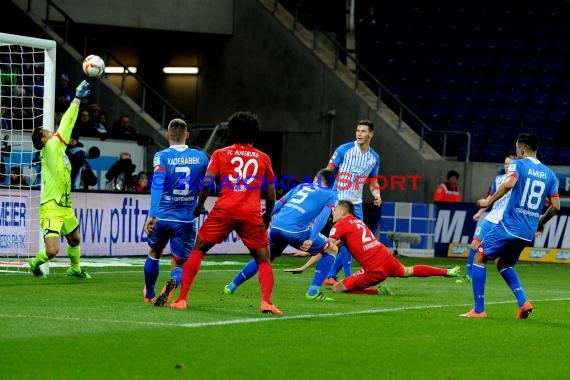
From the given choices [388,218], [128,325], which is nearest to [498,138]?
[388,218]

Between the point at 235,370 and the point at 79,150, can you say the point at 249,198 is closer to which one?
the point at 235,370

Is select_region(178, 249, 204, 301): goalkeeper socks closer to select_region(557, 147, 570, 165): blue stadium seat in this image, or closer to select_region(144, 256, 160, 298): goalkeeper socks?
select_region(144, 256, 160, 298): goalkeeper socks

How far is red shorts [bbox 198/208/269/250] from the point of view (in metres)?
11.7

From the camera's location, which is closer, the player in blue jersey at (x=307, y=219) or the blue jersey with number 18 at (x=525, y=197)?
the blue jersey with number 18 at (x=525, y=197)

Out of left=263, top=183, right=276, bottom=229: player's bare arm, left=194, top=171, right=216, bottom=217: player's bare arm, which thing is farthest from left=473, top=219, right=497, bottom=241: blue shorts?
left=194, top=171, right=216, bottom=217: player's bare arm

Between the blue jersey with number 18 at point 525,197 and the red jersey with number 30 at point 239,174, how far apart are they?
2.60 meters

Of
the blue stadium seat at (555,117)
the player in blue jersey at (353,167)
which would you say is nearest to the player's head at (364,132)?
the player in blue jersey at (353,167)

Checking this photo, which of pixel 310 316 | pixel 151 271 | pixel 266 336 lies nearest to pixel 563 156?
pixel 151 271

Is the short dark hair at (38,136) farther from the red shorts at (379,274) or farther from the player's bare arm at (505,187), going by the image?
the player's bare arm at (505,187)

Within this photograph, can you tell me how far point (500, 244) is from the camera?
12367mm

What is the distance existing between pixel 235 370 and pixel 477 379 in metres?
1.65

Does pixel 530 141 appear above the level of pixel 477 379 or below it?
above

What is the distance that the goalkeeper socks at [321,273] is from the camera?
1430 cm

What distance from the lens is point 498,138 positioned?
32.6m
